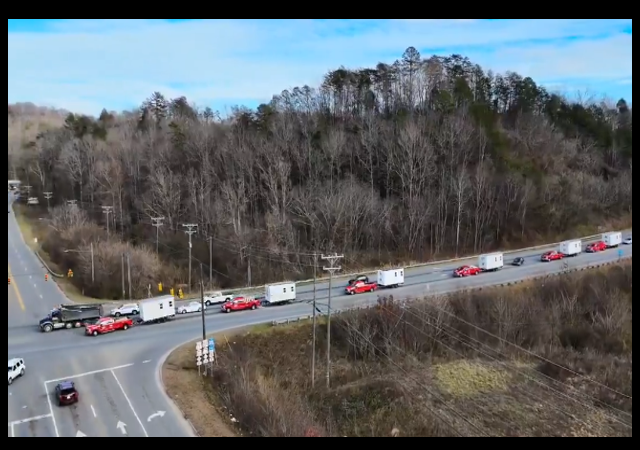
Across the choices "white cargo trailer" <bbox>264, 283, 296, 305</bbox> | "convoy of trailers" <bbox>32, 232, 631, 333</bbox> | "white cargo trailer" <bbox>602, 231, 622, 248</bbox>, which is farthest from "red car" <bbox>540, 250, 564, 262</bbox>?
"white cargo trailer" <bbox>264, 283, 296, 305</bbox>

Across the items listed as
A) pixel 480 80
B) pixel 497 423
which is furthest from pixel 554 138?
pixel 497 423

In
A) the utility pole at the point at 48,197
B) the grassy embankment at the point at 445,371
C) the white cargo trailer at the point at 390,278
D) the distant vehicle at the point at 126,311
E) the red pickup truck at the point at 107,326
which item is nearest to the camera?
the grassy embankment at the point at 445,371

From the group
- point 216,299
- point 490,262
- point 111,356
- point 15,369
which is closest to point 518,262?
point 490,262

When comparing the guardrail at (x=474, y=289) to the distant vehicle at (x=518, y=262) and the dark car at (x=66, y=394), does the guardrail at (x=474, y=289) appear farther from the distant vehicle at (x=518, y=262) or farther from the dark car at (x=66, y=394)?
the dark car at (x=66, y=394)

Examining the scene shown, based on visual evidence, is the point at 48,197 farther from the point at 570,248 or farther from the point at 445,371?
the point at 570,248

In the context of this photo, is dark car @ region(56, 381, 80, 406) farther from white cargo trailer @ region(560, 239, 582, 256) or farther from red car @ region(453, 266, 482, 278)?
white cargo trailer @ region(560, 239, 582, 256)

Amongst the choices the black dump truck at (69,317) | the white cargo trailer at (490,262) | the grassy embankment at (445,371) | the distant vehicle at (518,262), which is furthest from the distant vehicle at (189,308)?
the distant vehicle at (518,262)
